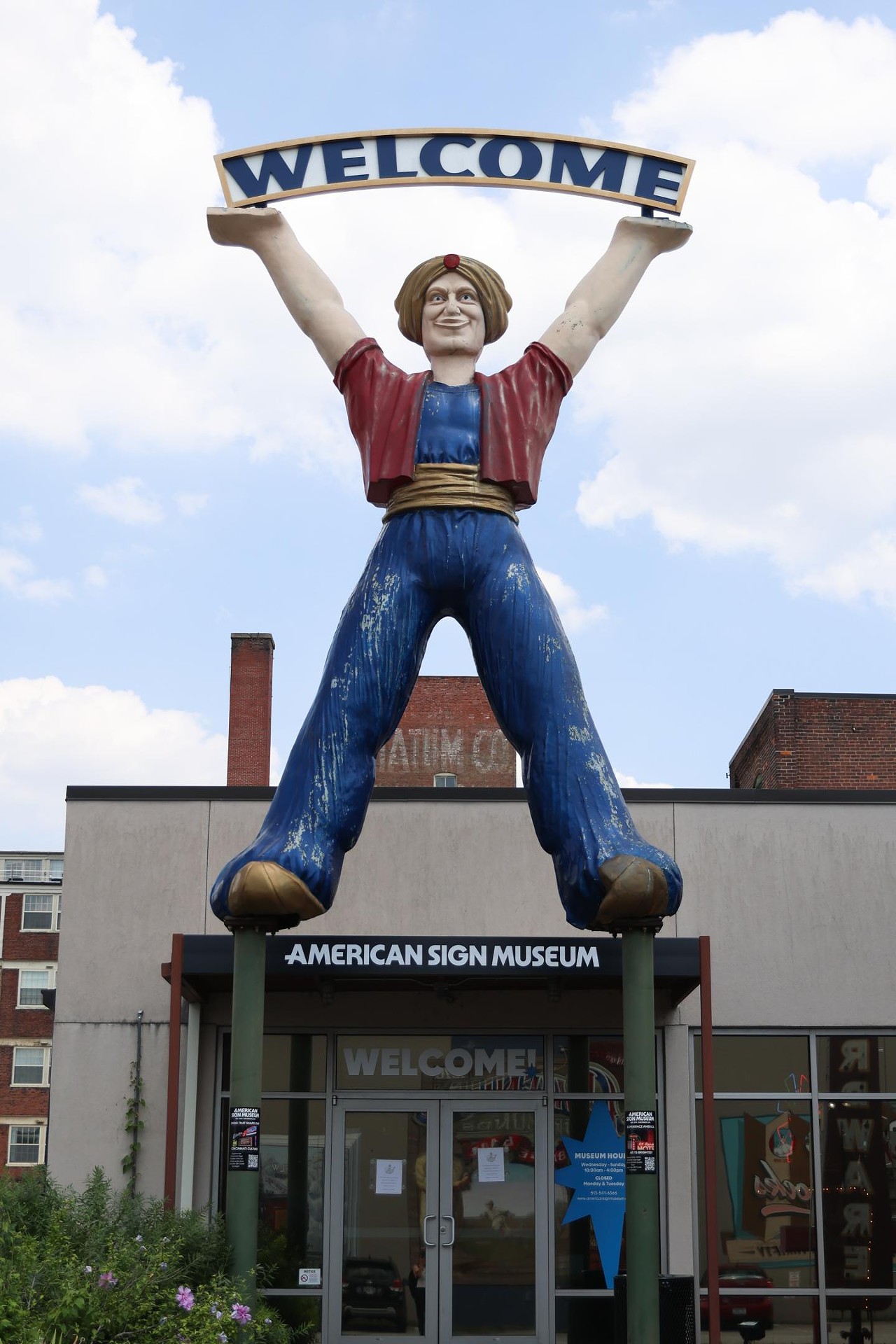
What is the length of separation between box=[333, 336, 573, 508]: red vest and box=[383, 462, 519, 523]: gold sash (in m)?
0.04

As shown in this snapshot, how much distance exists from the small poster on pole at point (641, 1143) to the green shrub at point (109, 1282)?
5.37 ft

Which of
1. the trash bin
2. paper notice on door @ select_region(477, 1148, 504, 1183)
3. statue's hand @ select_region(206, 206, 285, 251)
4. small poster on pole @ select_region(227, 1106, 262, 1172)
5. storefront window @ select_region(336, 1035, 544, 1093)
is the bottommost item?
the trash bin

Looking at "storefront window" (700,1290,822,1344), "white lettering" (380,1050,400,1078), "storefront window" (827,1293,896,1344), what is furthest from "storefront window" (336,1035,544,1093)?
"storefront window" (827,1293,896,1344)

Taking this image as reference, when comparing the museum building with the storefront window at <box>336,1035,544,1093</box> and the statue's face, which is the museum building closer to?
the storefront window at <box>336,1035,544,1093</box>

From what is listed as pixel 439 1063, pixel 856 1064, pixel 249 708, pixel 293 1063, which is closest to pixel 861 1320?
pixel 856 1064

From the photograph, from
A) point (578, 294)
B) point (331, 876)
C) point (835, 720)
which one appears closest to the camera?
point (331, 876)

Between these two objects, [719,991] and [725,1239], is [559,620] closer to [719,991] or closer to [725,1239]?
[719,991]

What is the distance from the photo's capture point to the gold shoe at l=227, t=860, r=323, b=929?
633cm

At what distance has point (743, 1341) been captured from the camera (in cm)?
1220

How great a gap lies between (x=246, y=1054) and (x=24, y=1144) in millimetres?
41297

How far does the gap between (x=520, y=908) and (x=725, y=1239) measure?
2994mm

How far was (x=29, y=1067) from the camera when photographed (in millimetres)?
45406

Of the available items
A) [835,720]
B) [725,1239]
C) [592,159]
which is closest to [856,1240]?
[725,1239]

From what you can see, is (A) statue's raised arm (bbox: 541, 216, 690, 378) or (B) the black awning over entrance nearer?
(A) statue's raised arm (bbox: 541, 216, 690, 378)
